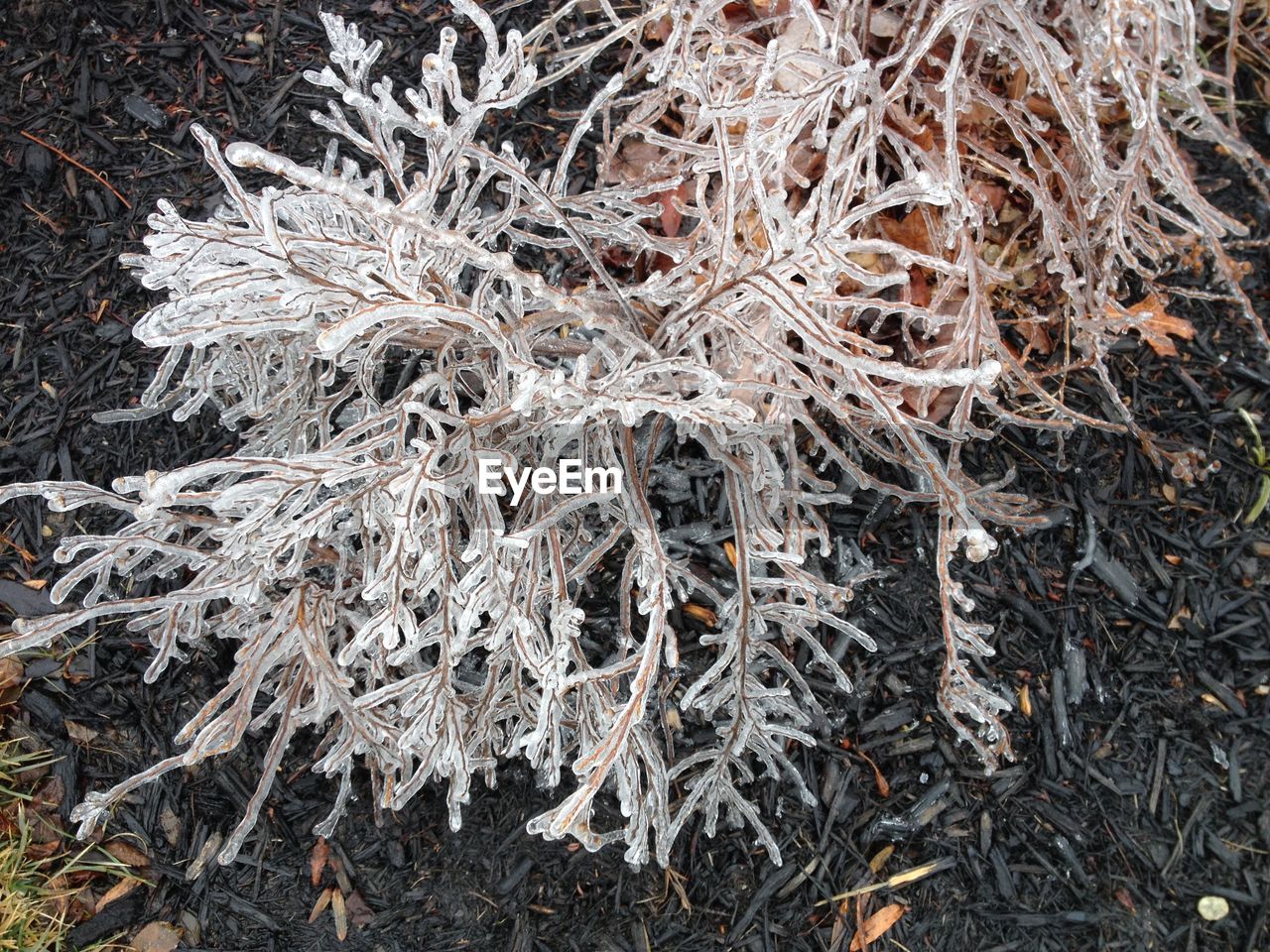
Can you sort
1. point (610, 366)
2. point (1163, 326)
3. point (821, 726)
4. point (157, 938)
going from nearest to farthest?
point (610, 366)
point (157, 938)
point (821, 726)
point (1163, 326)

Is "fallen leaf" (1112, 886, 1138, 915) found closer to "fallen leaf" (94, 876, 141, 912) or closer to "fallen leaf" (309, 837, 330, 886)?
"fallen leaf" (309, 837, 330, 886)

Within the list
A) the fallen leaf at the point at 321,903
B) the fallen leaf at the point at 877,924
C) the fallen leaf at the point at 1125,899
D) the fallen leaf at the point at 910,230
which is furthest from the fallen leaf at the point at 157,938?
the fallen leaf at the point at 910,230

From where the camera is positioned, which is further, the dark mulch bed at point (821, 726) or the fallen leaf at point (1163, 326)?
the fallen leaf at point (1163, 326)

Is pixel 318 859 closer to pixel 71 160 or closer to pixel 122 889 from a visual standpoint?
pixel 122 889

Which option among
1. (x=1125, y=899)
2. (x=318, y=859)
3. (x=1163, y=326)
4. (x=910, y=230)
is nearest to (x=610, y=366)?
(x=910, y=230)


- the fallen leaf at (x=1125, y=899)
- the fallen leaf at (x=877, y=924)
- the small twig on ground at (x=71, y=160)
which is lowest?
the fallen leaf at (x=877, y=924)

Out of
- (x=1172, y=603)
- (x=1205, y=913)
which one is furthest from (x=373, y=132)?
(x=1205, y=913)

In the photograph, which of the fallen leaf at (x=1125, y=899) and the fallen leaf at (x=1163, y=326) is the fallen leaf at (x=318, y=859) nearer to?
the fallen leaf at (x=1125, y=899)

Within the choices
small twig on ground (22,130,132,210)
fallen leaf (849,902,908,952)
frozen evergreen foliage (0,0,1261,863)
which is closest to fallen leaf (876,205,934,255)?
frozen evergreen foliage (0,0,1261,863)
